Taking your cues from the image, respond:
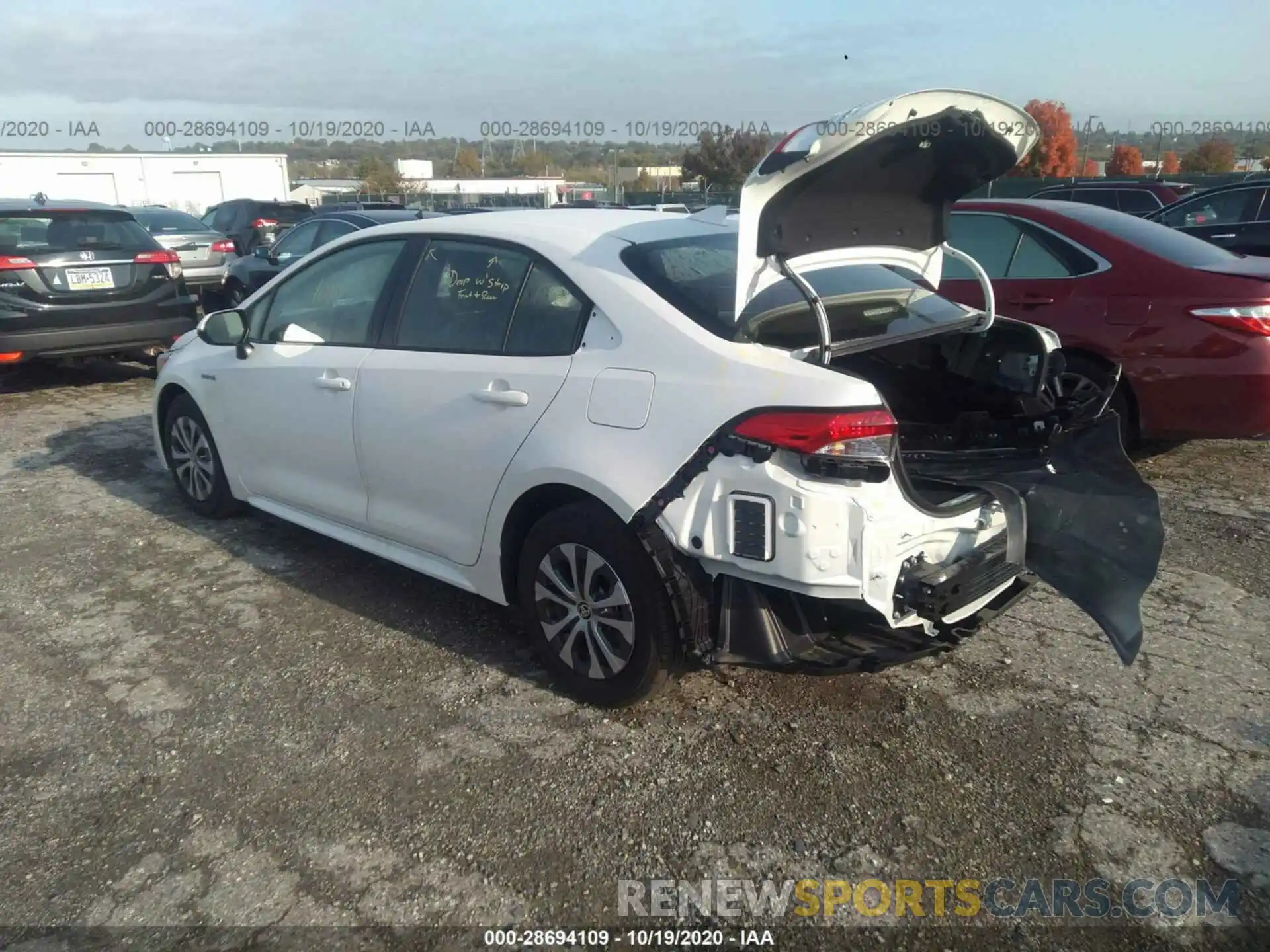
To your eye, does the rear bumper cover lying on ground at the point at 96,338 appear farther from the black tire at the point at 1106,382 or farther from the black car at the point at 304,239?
the black tire at the point at 1106,382

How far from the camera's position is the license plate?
8086 mm

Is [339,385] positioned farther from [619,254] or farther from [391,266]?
[619,254]

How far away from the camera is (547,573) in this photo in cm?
336

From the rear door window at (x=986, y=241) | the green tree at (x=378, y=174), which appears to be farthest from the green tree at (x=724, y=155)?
the rear door window at (x=986, y=241)

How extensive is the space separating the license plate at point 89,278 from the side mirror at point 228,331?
432 cm

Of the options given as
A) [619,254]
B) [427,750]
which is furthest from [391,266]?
[427,750]

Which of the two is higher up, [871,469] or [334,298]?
[334,298]

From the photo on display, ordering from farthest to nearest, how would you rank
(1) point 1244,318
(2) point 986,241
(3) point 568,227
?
1. (2) point 986,241
2. (1) point 1244,318
3. (3) point 568,227

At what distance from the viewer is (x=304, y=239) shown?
35.9 ft

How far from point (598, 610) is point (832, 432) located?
105 centimetres

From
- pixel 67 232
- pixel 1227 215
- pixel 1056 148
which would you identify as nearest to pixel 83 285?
pixel 67 232

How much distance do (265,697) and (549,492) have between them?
4.34 ft

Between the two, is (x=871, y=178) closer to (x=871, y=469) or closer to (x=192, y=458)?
(x=871, y=469)

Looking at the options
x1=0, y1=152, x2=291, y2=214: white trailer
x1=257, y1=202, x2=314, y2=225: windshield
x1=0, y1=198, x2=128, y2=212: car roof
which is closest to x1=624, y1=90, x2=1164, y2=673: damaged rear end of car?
x1=0, y1=198, x2=128, y2=212: car roof
